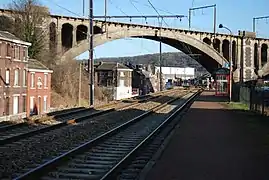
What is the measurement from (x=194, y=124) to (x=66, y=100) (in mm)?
36843

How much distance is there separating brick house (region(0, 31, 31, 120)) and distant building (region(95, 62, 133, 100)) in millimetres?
39038

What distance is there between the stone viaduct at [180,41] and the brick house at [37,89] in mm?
8457

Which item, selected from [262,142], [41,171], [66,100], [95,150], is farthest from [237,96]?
[41,171]

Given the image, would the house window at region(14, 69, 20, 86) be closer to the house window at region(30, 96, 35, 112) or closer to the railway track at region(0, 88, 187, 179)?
the house window at region(30, 96, 35, 112)

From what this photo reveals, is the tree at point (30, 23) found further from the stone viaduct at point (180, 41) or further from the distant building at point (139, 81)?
the distant building at point (139, 81)

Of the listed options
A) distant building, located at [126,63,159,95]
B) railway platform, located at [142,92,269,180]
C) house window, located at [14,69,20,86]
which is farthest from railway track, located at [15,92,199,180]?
distant building, located at [126,63,159,95]

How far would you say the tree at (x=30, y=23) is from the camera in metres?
56.2

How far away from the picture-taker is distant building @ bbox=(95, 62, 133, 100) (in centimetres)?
8911

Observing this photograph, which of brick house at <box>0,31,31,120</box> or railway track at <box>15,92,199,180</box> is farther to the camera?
brick house at <box>0,31,31,120</box>

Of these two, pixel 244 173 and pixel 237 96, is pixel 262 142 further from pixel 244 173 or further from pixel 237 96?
pixel 237 96

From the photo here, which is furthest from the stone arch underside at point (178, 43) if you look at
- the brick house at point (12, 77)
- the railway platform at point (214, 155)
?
the railway platform at point (214, 155)

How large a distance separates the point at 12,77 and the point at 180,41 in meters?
42.4

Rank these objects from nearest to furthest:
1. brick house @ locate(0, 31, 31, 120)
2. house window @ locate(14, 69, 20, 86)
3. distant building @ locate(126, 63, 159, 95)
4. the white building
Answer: brick house @ locate(0, 31, 31, 120), house window @ locate(14, 69, 20, 86), distant building @ locate(126, 63, 159, 95), the white building

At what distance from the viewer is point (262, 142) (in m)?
16.0
